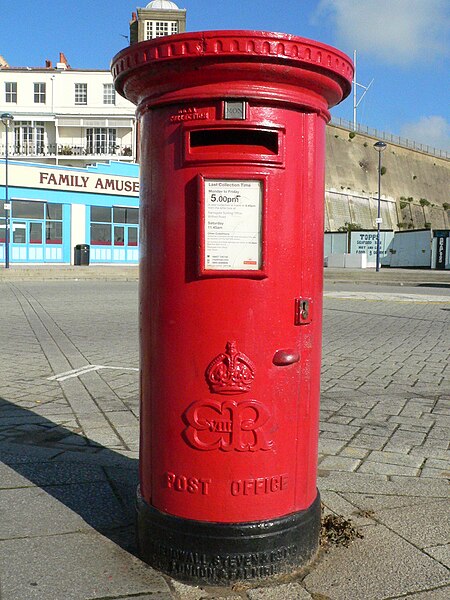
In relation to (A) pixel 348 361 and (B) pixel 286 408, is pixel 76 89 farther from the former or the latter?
(B) pixel 286 408

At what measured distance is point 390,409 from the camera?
552 cm

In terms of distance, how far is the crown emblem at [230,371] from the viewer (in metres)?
2.48

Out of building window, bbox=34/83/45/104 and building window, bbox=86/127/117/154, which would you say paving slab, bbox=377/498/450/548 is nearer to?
building window, bbox=86/127/117/154

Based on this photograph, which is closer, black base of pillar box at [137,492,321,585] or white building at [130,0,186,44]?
black base of pillar box at [137,492,321,585]

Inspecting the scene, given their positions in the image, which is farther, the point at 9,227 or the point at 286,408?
the point at 9,227

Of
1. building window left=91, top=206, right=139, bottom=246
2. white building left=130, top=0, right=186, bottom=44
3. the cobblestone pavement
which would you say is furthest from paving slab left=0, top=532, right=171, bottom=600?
white building left=130, top=0, right=186, bottom=44

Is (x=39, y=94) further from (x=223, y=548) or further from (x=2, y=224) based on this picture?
(x=223, y=548)

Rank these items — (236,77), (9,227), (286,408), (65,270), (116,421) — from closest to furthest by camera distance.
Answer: (236,77), (286,408), (116,421), (65,270), (9,227)

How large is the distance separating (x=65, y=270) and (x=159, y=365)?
26.0 m

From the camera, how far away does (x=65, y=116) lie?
48062mm

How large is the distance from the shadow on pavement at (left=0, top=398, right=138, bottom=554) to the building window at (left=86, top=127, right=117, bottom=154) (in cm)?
4556

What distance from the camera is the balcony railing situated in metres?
47.8

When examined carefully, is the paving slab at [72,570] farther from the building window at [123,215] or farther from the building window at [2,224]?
the building window at [123,215]

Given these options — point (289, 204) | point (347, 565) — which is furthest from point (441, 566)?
point (289, 204)
